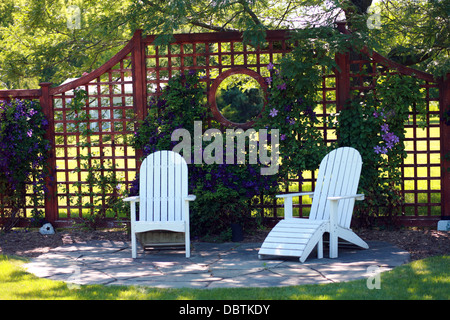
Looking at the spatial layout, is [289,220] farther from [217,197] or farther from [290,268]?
[217,197]

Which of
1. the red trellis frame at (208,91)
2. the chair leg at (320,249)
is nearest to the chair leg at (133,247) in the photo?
the red trellis frame at (208,91)

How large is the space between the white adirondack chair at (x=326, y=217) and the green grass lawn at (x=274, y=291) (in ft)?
2.76

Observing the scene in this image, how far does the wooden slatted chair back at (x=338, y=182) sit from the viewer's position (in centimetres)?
559

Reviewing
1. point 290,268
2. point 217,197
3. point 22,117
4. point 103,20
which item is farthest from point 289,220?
point 103,20

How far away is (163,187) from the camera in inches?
233

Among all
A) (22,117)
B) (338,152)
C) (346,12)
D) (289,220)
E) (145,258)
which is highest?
(346,12)

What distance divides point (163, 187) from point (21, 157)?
2.00m

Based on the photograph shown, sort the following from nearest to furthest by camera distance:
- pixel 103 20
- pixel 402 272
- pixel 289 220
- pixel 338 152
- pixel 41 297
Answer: pixel 41 297 < pixel 402 272 < pixel 289 220 < pixel 338 152 < pixel 103 20

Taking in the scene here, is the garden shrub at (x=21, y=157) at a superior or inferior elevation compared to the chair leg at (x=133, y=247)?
superior

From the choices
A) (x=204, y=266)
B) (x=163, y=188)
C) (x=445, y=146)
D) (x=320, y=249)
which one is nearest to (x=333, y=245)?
(x=320, y=249)

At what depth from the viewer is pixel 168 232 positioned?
18.2ft

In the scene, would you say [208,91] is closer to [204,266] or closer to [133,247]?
[133,247]

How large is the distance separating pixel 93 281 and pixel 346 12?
14.0 feet

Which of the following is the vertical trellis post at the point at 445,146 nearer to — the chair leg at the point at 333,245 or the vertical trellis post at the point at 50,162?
the chair leg at the point at 333,245
